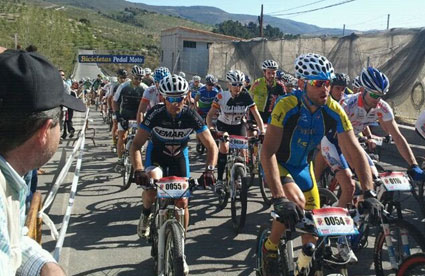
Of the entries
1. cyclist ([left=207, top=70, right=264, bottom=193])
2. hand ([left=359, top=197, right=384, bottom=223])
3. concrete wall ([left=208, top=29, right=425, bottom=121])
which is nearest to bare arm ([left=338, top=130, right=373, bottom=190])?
hand ([left=359, top=197, right=384, bottom=223])

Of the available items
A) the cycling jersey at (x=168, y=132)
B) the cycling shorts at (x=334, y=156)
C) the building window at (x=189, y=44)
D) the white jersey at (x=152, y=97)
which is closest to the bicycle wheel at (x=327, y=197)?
the cycling shorts at (x=334, y=156)

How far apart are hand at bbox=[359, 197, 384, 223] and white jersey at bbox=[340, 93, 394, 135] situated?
2622 mm

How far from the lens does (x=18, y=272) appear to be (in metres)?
1.61

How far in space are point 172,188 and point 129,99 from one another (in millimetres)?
6061

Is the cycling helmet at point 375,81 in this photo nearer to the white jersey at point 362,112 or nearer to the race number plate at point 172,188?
the white jersey at point 362,112

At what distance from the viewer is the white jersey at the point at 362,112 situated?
5.70 meters

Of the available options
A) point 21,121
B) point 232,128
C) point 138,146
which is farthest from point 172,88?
point 21,121

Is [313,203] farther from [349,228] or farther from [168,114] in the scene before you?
[168,114]

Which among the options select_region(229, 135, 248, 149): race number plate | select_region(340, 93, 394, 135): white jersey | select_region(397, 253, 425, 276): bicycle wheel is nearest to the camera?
select_region(397, 253, 425, 276): bicycle wheel

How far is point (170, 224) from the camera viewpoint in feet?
13.6

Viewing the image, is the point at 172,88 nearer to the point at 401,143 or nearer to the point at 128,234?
the point at 128,234

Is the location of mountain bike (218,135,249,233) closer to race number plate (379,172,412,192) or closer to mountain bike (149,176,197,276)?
mountain bike (149,176,197,276)

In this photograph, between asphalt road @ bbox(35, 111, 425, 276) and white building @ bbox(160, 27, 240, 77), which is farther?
white building @ bbox(160, 27, 240, 77)

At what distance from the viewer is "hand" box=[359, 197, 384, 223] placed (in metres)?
3.27
